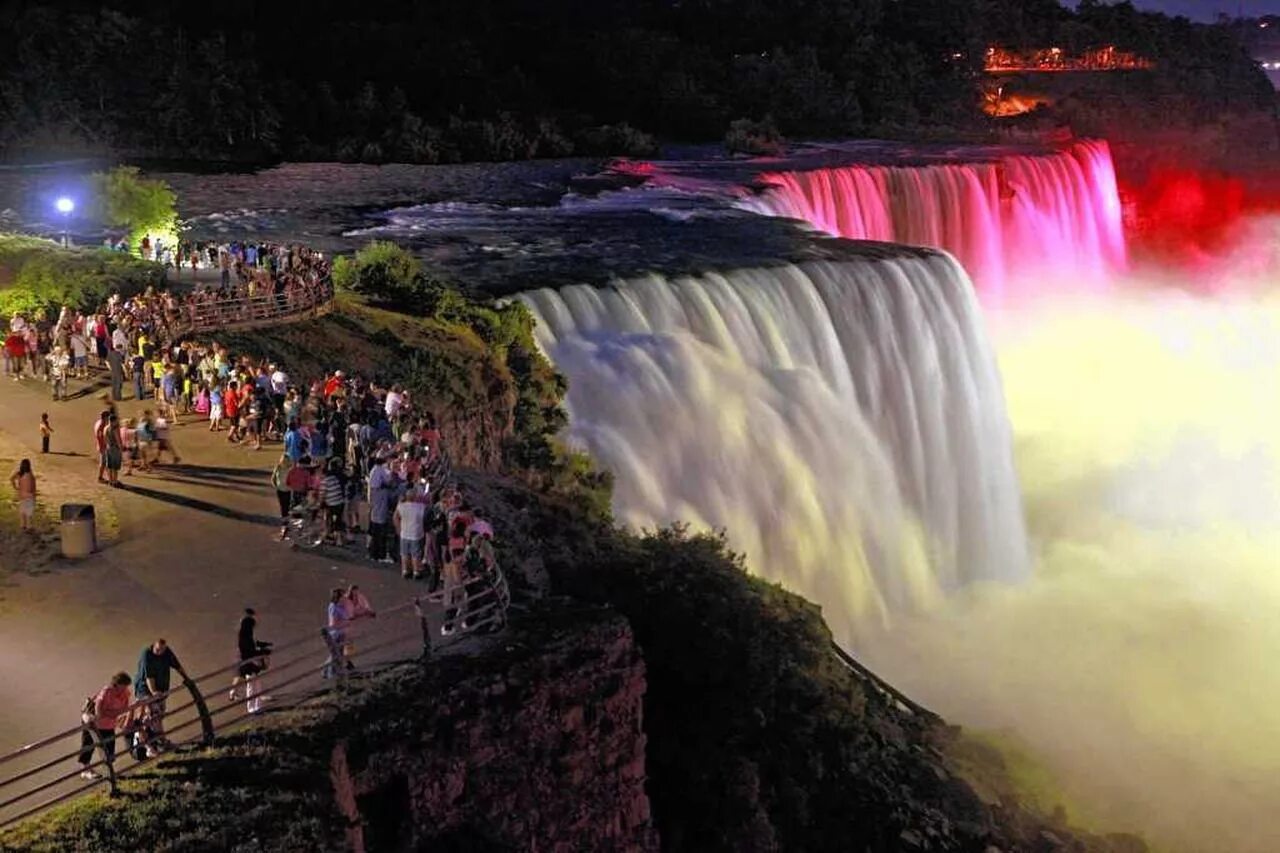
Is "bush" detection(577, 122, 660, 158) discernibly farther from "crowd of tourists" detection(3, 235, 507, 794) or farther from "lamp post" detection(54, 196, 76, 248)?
"crowd of tourists" detection(3, 235, 507, 794)

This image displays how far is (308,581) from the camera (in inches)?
483

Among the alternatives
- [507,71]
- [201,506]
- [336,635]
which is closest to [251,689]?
[336,635]

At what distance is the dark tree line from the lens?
57094mm

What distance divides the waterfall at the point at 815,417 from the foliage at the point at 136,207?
1362 centimetres

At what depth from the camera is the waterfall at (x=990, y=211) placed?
3897 centimetres

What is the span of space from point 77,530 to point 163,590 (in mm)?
1357

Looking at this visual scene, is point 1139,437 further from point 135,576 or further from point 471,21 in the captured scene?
point 471,21

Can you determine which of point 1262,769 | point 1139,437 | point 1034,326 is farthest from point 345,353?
point 1034,326

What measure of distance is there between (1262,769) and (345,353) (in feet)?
45.6

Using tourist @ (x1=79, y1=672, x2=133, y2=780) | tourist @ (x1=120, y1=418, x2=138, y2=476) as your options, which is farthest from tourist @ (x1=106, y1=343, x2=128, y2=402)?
tourist @ (x1=79, y1=672, x2=133, y2=780)

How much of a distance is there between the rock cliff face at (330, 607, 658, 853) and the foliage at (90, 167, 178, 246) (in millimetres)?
22556

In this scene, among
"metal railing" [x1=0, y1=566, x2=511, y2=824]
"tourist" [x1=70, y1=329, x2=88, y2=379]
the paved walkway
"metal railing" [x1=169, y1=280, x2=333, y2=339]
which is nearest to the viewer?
"metal railing" [x1=0, y1=566, x2=511, y2=824]

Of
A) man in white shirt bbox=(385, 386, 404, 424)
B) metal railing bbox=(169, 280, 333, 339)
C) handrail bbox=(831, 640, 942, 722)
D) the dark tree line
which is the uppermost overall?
the dark tree line

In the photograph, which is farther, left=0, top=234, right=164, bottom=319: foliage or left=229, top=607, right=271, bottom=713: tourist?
left=0, top=234, right=164, bottom=319: foliage
